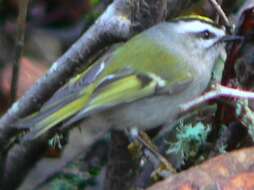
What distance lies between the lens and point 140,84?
2.82 metres

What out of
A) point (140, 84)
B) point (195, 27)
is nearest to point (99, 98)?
point (140, 84)

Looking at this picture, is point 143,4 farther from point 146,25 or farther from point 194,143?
point 194,143

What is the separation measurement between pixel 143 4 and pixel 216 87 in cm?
56

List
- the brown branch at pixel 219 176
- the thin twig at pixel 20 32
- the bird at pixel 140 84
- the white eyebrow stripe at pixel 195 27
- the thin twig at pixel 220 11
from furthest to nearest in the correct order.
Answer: the thin twig at pixel 20 32, the white eyebrow stripe at pixel 195 27, the bird at pixel 140 84, the thin twig at pixel 220 11, the brown branch at pixel 219 176

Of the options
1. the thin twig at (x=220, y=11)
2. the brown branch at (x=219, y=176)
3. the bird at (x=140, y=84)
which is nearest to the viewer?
the brown branch at (x=219, y=176)

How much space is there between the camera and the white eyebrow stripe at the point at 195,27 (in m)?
2.86

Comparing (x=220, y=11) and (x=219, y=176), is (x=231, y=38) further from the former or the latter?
(x=219, y=176)

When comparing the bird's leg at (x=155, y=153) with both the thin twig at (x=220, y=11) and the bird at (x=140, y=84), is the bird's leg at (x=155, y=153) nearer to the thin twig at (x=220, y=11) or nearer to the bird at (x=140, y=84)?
the bird at (x=140, y=84)

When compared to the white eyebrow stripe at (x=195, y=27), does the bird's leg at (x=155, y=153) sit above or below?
below

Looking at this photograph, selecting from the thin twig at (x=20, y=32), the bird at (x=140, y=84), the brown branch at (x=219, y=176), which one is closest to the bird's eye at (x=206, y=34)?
the bird at (x=140, y=84)

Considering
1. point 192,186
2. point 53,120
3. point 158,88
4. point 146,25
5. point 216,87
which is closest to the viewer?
point 192,186

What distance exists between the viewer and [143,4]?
2898 millimetres

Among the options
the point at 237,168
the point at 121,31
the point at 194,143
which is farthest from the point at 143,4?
the point at 237,168

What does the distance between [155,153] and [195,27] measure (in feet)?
1.53
